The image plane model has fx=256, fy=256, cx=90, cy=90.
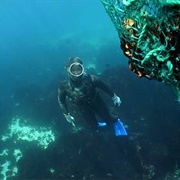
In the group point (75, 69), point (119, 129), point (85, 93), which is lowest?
point (119, 129)

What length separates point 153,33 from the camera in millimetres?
2588

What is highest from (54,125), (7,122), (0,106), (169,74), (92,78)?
(0,106)

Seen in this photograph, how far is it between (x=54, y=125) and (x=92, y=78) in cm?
548

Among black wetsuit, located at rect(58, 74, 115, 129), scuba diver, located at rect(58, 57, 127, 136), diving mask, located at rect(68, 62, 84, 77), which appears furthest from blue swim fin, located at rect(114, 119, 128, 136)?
diving mask, located at rect(68, 62, 84, 77)

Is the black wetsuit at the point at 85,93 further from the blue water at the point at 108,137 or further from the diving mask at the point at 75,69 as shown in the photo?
the blue water at the point at 108,137

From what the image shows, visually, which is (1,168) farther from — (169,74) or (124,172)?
(169,74)

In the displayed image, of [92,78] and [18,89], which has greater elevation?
[18,89]

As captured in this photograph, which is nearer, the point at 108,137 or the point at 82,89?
the point at 82,89

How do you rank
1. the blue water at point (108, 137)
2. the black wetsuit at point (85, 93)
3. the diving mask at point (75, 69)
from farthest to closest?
the blue water at point (108, 137)
the black wetsuit at point (85, 93)
the diving mask at point (75, 69)

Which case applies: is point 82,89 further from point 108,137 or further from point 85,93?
point 108,137

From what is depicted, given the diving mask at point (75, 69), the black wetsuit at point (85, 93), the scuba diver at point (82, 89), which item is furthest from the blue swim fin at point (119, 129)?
the diving mask at point (75, 69)

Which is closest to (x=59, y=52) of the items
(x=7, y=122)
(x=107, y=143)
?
(x=7, y=122)

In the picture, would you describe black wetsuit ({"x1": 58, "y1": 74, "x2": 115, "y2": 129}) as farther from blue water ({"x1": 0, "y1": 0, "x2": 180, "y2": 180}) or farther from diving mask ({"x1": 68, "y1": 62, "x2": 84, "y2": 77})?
blue water ({"x1": 0, "y1": 0, "x2": 180, "y2": 180})

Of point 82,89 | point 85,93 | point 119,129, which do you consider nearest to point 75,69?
point 82,89
